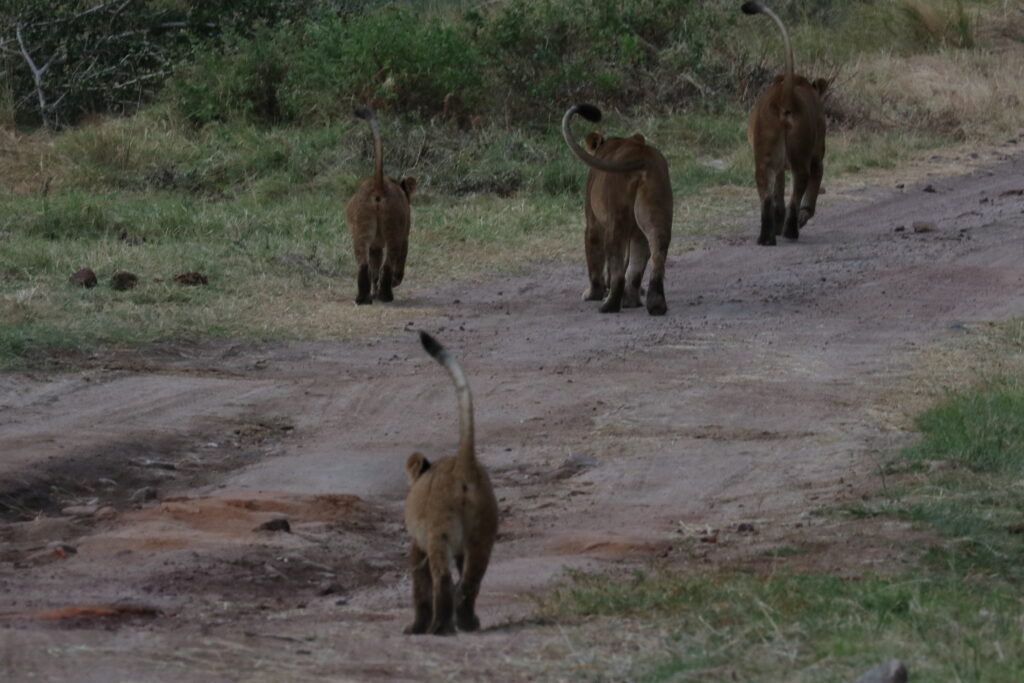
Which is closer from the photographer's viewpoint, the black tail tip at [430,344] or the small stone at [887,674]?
the small stone at [887,674]

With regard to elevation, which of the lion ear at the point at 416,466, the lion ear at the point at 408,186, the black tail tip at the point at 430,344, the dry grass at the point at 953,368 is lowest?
the dry grass at the point at 953,368

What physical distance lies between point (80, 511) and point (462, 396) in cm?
242

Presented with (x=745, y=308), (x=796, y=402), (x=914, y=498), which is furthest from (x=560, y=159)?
(x=914, y=498)

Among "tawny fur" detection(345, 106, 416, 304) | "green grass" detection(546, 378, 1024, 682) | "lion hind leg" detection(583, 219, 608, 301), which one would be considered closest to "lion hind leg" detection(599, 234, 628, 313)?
"lion hind leg" detection(583, 219, 608, 301)

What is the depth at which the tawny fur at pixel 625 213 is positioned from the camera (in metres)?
11.2

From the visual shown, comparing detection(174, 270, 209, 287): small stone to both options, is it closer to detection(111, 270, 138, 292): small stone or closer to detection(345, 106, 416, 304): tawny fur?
detection(111, 270, 138, 292): small stone

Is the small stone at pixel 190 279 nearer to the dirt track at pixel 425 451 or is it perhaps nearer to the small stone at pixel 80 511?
the dirt track at pixel 425 451

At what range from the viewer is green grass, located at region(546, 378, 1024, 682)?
15.3 ft

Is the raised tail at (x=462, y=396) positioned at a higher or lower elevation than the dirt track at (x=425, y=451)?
higher

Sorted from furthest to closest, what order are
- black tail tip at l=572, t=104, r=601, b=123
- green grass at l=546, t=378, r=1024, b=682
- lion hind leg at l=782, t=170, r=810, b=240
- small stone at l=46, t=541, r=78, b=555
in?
lion hind leg at l=782, t=170, r=810, b=240, black tail tip at l=572, t=104, r=601, b=123, small stone at l=46, t=541, r=78, b=555, green grass at l=546, t=378, r=1024, b=682

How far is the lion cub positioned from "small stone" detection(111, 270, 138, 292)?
657cm

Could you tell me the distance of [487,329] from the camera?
11.3m

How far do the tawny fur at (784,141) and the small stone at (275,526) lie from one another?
7877 mm

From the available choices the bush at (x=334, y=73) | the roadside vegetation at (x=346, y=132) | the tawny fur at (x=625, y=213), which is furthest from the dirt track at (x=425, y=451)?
the bush at (x=334, y=73)
